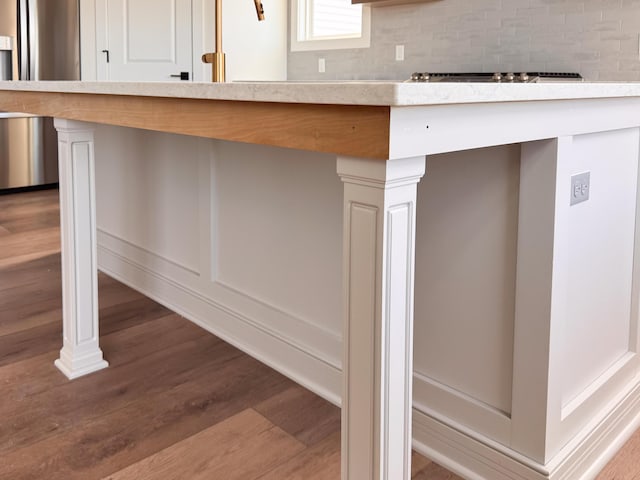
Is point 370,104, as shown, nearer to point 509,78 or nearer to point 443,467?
point 443,467

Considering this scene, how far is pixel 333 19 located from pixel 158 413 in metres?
2.83

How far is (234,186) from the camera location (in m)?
2.19

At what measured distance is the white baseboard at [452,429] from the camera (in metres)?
1.44

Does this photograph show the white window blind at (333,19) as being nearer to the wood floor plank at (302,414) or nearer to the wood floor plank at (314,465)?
the wood floor plank at (302,414)

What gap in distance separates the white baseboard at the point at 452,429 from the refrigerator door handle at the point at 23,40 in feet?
12.2

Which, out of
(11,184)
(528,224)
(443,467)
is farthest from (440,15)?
(11,184)

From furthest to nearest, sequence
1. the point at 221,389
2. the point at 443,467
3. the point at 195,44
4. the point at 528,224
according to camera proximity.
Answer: the point at 195,44, the point at 221,389, the point at 443,467, the point at 528,224

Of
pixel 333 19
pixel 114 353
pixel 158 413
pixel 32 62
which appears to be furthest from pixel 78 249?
pixel 32 62

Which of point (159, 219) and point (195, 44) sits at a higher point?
point (195, 44)

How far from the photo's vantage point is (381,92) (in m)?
0.80

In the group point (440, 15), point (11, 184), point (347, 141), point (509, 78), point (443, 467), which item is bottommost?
point (443, 467)

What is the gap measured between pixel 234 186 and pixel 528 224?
1.16 m

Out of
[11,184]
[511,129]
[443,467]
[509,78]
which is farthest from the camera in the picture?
[11,184]

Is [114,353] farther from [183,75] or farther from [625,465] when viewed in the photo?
[183,75]
